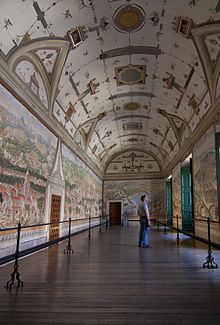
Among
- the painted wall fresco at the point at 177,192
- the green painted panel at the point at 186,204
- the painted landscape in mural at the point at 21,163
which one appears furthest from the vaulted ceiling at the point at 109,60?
the painted wall fresco at the point at 177,192

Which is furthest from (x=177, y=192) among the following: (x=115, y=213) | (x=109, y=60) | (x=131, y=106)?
(x=109, y=60)

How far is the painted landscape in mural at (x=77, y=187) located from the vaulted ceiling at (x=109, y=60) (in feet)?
3.56

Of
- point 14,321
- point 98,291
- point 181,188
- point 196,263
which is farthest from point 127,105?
point 14,321

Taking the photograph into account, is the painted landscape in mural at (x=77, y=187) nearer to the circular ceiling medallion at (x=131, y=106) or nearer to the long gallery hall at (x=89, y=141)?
the long gallery hall at (x=89, y=141)

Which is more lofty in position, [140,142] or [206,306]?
[140,142]

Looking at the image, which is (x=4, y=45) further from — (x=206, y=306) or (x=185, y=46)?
(x=206, y=306)

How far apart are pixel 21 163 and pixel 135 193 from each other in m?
20.9

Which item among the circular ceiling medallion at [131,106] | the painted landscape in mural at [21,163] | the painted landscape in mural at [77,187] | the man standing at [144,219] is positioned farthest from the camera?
the circular ceiling medallion at [131,106]

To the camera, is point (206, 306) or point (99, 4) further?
point (99, 4)

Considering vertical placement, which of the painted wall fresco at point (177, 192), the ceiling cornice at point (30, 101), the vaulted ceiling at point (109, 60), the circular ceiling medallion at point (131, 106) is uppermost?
the circular ceiling medallion at point (131, 106)

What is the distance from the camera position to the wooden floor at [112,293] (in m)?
3.50

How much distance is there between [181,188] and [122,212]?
11.3 metres

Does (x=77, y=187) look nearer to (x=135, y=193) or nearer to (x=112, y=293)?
(x=135, y=193)

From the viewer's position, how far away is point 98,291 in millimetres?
4602
